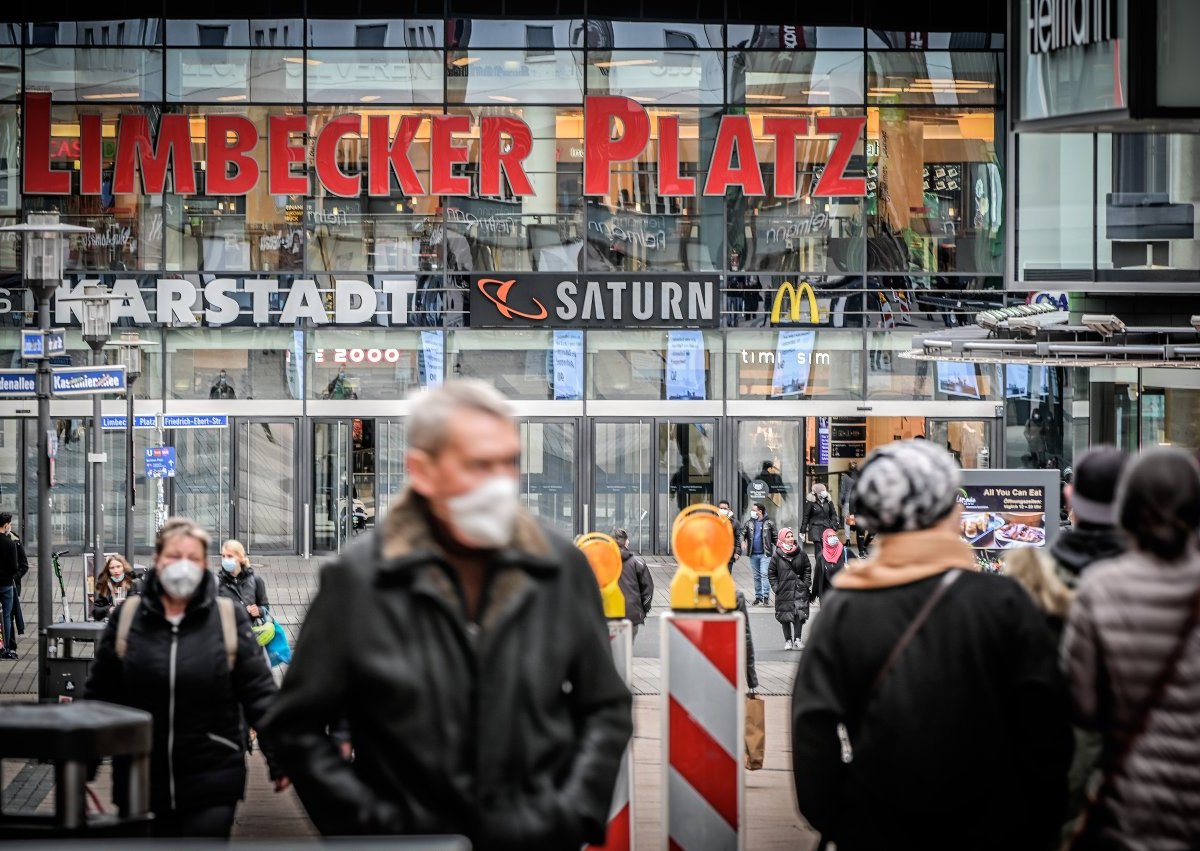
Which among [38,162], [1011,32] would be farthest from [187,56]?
[1011,32]

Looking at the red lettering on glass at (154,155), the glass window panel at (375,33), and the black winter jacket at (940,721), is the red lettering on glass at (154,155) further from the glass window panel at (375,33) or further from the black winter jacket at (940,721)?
the black winter jacket at (940,721)

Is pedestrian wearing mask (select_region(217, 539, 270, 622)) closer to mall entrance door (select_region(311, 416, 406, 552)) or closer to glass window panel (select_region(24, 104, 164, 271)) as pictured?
mall entrance door (select_region(311, 416, 406, 552))

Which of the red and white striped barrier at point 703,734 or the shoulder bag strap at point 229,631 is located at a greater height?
the shoulder bag strap at point 229,631

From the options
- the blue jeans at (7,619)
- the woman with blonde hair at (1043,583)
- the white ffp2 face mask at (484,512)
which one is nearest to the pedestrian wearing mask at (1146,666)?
the woman with blonde hair at (1043,583)

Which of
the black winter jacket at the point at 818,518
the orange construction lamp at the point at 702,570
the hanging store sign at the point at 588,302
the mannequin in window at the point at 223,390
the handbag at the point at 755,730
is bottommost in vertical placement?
the handbag at the point at 755,730

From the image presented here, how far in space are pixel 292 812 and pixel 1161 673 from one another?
24.9 ft

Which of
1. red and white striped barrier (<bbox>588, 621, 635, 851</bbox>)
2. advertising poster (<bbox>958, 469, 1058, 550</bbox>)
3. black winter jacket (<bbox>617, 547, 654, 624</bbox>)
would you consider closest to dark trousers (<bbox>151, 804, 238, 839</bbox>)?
red and white striped barrier (<bbox>588, 621, 635, 851</bbox>)

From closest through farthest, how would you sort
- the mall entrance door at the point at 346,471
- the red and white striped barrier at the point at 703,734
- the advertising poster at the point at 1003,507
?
1. the red and white striped barrier at the point at 703,734
2. the advertising poster at the point at 1003,507
3. the mall entrance door at the point at 346,471

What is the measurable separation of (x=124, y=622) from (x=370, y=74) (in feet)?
96.9

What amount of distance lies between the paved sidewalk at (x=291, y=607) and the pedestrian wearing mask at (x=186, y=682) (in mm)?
5162

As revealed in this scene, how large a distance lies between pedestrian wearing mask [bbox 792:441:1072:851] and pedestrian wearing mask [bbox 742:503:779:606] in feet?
72.0

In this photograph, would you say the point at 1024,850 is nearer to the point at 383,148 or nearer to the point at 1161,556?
the point at 1161,556

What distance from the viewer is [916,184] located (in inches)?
1383

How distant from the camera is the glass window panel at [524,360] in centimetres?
3438
